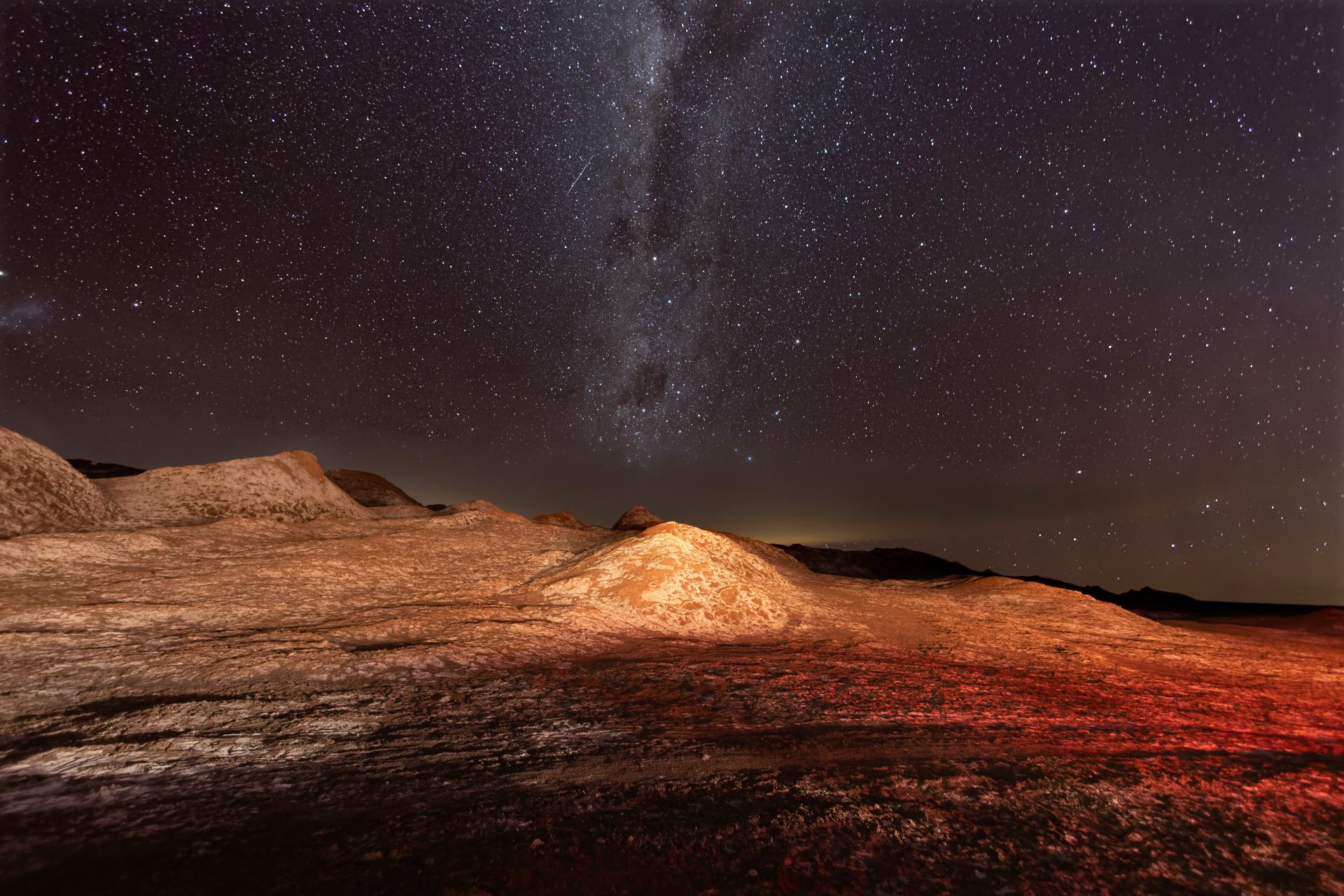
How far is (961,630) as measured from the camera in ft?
39.6

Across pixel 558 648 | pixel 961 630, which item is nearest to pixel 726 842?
pixel 558 648

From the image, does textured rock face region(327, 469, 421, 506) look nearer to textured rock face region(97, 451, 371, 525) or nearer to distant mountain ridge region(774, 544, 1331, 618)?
Answer: textured rock face region(97, 451, 371, 525)

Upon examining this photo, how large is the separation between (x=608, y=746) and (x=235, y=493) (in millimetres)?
25541

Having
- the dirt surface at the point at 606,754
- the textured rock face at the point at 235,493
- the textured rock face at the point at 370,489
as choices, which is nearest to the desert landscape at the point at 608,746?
the dirt surface at the point at 606,754

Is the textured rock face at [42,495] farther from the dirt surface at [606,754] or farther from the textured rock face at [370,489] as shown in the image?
the textured rock face at [370,489]

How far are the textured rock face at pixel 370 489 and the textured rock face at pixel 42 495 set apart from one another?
16.6m

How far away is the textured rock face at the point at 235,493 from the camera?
821 inches

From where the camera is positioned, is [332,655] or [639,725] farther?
[332,655]

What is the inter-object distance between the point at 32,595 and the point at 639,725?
1051cm

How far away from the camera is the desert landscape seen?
2.91m

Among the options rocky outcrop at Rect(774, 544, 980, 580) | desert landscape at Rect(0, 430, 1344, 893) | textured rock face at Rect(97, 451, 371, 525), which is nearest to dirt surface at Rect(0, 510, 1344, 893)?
desert landscape at Rect(0, 430, 1344, 893)

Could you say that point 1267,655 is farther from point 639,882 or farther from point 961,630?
point 639,882

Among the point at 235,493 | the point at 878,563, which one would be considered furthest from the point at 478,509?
the point at 878,563

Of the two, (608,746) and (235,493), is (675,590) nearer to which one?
(608,746)
